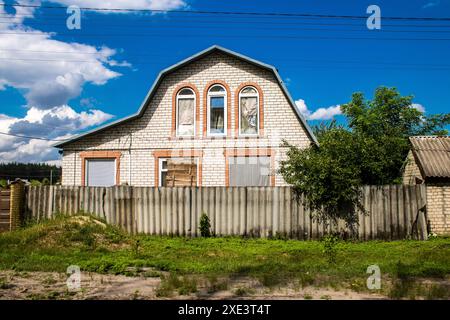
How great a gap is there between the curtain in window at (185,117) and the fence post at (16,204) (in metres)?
6.96

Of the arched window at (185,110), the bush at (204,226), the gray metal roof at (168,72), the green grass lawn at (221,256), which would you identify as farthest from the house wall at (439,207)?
the arched window at (185,110)

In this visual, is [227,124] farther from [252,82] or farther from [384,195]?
[384,195]

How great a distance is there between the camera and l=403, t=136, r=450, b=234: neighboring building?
14172 mm

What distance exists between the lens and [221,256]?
10578 millimetres

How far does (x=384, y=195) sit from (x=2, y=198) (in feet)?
42.9

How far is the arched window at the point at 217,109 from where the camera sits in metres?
18.4

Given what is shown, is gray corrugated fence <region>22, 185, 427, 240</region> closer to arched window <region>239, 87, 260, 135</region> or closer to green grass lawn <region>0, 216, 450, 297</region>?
green grass lawn <region>0, 216, 450, 297</region>

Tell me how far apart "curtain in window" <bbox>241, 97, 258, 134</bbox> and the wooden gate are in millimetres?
9667

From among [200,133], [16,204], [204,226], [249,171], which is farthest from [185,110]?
[16,204]

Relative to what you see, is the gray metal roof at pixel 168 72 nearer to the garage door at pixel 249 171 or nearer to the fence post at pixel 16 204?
the garage door at pixel 249 171

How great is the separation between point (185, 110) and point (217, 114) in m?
1.49

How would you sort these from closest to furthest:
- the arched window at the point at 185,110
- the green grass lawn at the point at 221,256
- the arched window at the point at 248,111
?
the green grass lawn at the point at 221,256, the arched window at the point at 248,111, the arched window at the point at 185,110

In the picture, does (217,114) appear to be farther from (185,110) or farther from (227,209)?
(227,209)

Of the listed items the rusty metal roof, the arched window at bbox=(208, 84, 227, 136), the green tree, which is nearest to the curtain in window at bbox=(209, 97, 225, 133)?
the arched window at bbox=(208, 84, 227, 136)
